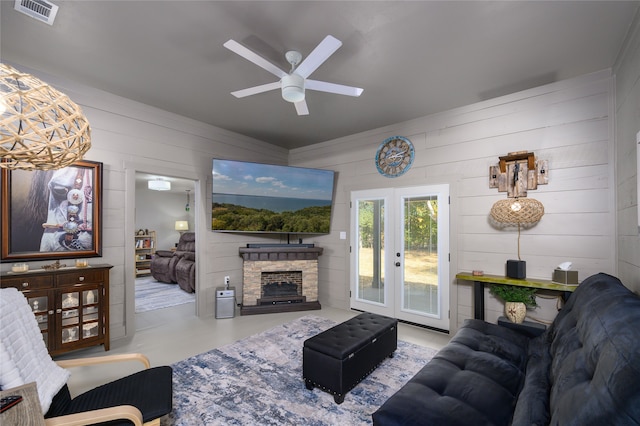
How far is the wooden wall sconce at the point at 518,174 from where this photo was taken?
10.5 feet

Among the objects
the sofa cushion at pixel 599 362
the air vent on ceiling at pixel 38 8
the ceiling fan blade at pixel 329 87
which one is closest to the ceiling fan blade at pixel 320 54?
the ceiling fan blade at pixel 329 87

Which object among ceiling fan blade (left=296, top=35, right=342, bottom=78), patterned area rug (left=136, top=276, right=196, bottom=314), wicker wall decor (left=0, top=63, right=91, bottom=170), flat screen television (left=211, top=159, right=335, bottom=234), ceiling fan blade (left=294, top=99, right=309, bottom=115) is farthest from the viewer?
patterned area rug (left=136, top=276, right=196, bottom=314)

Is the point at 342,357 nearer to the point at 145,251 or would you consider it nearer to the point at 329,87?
Answer: the point at 329,87

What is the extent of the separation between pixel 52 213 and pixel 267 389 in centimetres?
288

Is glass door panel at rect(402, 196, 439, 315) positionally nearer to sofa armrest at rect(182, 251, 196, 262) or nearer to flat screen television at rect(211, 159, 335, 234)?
flat screen television at rect(211, 159, 335, 234)

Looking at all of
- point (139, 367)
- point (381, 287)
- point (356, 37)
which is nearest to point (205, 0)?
point (356, 37)

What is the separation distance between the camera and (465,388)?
1680 millimetres

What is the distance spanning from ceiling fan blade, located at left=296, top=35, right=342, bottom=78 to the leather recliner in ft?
15.5

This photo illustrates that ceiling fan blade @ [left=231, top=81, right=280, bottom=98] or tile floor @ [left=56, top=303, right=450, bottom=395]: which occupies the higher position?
ceiling fan blade @ [left=231, top=81, right=280, bottom=98]

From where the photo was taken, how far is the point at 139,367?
2.95 meters

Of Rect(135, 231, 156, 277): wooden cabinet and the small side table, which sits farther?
Rect(135, 231, 156, 277): wooden cabinet

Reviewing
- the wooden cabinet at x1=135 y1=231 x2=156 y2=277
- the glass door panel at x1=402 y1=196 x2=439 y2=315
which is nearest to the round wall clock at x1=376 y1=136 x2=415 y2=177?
the glass door panel at x1=402 y1=196 x2=439 y2=315

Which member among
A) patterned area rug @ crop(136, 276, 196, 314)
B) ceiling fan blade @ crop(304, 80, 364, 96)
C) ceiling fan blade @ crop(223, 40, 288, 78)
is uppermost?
ceiling fan blade @ crop(223, 40, 288, 78)

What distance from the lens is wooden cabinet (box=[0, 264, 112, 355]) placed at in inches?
111
